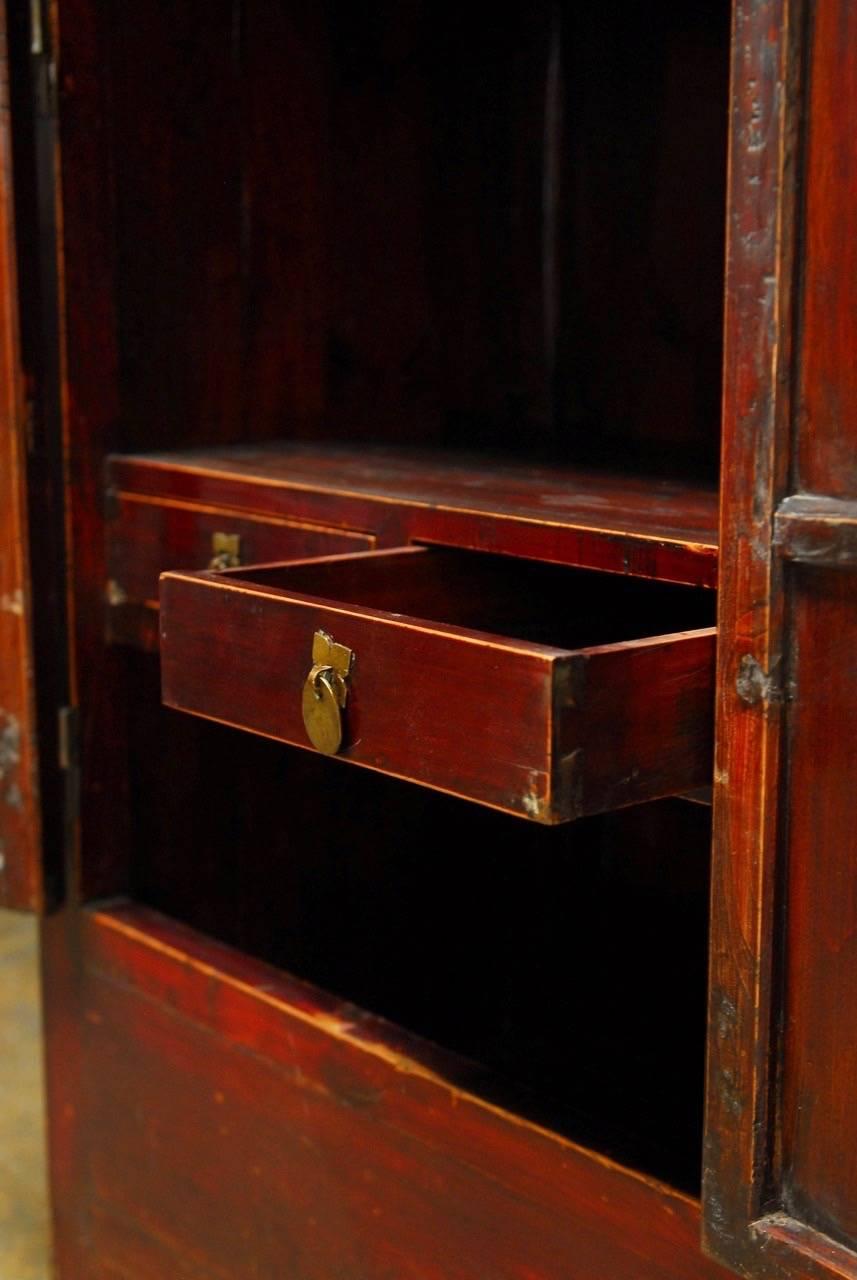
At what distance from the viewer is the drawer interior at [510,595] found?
3.82ft

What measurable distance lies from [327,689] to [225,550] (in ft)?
1.41

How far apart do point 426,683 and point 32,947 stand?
82.3 inches

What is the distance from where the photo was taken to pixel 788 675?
88 cm

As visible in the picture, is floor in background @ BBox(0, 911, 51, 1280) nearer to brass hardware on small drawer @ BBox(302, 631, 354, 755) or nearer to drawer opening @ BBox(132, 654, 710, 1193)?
drawer opening @ BBox(132, 654, 710, 1193)

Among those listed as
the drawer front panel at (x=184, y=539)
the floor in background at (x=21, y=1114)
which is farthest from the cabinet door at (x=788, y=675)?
the floor in background at (x=21, y=1114)

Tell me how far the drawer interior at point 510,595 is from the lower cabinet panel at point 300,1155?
32 cm

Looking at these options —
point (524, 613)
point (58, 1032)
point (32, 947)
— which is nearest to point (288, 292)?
point (524, 613)

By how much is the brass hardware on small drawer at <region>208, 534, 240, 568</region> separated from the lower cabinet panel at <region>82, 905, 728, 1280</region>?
327 mm

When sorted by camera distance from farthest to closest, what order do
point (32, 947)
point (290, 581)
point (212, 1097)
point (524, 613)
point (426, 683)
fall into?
point (32, 947), point (212, 1097), point (524, 613), point (290, 581), point (426, 683)

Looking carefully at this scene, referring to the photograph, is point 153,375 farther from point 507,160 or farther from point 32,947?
point 32,947

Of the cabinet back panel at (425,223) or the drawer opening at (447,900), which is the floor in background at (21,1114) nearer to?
the drawer opening at (447,900)

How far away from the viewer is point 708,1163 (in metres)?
0.95

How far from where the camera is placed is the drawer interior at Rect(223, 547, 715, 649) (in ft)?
3.82

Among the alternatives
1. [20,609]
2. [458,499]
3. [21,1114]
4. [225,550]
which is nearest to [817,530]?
[458,499]
